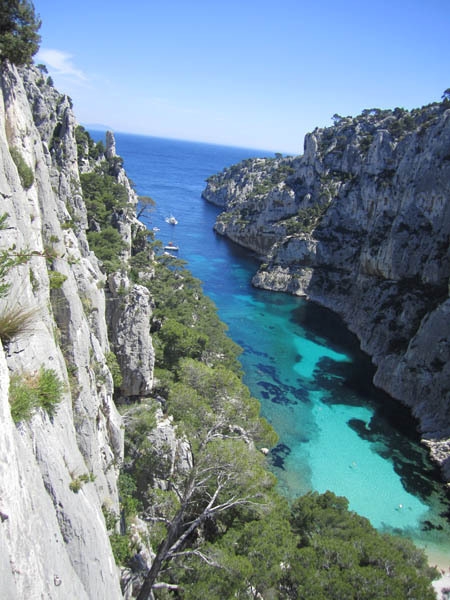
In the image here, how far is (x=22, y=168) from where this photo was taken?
10945mm

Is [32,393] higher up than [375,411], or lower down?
higher up

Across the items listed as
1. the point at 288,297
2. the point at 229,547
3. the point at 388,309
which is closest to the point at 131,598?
the point at 229,547

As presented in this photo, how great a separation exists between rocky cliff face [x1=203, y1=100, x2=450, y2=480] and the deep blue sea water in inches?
73.6

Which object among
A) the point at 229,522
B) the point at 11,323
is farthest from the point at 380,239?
the point at 11,323

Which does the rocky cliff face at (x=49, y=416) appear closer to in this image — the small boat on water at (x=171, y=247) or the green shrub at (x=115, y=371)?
the green shrub at (x=115, y=371)

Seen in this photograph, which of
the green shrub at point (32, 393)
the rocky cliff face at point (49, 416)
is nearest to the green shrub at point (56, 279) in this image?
the rocky cliff face at point (49, 416)

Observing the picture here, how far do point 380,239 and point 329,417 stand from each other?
909 inches

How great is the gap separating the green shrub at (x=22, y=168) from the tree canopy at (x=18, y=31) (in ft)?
8.52

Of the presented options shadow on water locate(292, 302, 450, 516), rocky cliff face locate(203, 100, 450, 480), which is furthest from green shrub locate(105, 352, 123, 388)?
rocky cliff face locate(203, 100, 450, 480)

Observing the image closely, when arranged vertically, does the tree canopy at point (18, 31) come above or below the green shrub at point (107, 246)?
above

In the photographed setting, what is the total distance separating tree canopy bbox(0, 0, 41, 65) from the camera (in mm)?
11133

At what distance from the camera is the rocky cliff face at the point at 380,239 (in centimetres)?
3078

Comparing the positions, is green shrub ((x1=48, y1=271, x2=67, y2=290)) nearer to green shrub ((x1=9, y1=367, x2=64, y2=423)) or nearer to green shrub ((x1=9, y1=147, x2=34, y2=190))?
green shrub ((x1=9, y1=147, x2=34, y2=190))

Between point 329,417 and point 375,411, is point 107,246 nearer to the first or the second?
point 329,417
